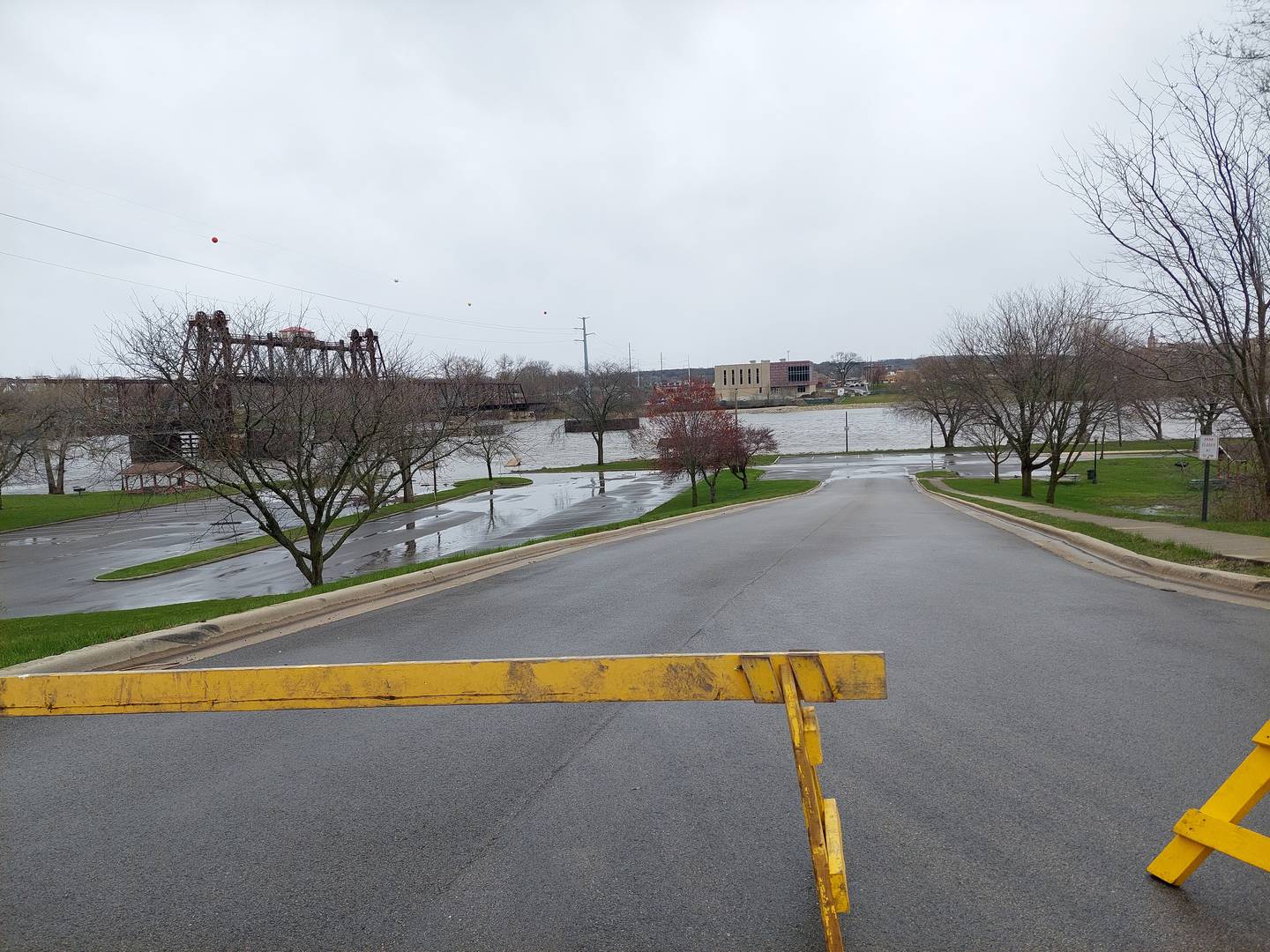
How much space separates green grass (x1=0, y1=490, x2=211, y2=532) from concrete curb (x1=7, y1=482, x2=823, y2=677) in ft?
98.2

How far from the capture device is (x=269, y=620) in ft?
24.5

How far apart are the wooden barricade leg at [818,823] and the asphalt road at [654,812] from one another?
0.24 meters

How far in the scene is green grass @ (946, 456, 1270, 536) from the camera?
23516 mm

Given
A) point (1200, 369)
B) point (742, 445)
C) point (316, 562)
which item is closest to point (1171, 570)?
point (1200, 369)

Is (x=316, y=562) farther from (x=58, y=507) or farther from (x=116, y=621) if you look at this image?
(x=58, y=507)

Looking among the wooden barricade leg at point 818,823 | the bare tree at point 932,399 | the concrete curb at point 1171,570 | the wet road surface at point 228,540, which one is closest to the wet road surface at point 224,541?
the wet road surface at point 228,540

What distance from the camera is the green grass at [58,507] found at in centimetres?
3841

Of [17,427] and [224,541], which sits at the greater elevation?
[17,427]

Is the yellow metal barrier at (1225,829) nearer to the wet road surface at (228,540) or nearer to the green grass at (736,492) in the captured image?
the wet road surface at (228,540)

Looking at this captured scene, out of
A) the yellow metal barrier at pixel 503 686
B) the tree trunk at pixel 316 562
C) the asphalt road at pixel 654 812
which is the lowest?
the tree trunk at pixel 316 562

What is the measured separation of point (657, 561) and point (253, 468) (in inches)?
358

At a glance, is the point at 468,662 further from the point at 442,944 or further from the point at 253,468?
the point at 253,468

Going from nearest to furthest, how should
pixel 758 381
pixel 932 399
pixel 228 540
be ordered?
pixel 228 540, pixel 932 399, pixel 758 381

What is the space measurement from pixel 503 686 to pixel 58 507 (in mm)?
51927
